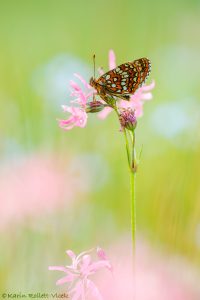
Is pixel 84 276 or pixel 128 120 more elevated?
pixel 128 120

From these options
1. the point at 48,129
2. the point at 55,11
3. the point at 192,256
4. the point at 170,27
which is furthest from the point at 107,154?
the point at 55,11

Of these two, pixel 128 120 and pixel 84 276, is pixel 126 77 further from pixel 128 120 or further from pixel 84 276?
pixel 84 276

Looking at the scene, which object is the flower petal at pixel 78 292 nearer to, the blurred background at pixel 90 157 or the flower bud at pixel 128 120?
the blurred background at pixel 90 157

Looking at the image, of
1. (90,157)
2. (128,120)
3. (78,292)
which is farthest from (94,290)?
(90,157)

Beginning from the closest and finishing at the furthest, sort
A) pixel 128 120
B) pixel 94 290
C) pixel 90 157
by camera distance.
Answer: pixel 94 290 → pixel 128 120 → pixel 90 157

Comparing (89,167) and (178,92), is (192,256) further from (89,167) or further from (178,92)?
(178,92)

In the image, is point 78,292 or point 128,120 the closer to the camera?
point 78,292

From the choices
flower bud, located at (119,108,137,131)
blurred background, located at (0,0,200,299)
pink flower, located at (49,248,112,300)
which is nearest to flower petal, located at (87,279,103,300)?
pink flower, located at (49,248,112,300)

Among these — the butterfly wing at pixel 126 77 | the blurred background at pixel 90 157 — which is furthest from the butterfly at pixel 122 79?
the blurred background at pixel 90 157
